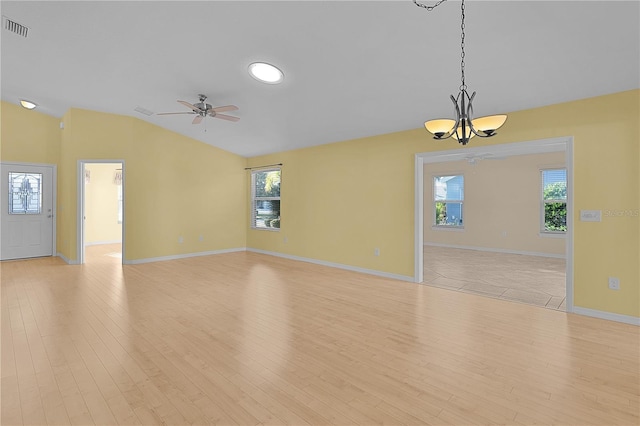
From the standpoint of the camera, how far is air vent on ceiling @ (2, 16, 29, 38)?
3248 mm

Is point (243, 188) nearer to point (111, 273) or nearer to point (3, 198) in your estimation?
point (111, 273)

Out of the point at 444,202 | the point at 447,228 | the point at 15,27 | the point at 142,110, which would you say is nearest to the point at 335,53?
the point at 15,27

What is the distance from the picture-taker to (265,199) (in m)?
7.46

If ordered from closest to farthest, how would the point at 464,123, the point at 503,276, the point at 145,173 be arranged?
the point at 464,123, the point at 503,276, the point at 145,173

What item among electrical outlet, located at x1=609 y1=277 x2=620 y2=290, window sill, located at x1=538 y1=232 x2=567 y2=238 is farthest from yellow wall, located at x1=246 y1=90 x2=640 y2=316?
window sill, located at x1=538 y1=232 x2=567 y2=238

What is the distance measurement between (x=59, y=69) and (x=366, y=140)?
14.6ft

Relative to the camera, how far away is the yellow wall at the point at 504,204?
7094 mm

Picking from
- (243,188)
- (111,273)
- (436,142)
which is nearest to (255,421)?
(436,142)

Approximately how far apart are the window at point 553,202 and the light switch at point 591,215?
419 centimetres

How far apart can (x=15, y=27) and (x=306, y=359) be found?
14.6 ft

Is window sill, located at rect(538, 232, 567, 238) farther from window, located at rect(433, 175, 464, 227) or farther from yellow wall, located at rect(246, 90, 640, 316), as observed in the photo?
yellow wall, located at rect(246, 90, 640, 316)

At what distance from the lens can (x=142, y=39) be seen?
132 inches

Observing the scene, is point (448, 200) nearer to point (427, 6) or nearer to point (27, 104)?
point (427, 6)

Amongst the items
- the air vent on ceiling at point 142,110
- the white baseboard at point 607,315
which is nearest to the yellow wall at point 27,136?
the air vent on ceiling at point 142,110
